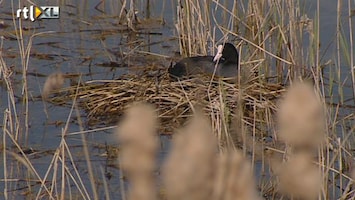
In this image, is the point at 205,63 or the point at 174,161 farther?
the point at 205,63

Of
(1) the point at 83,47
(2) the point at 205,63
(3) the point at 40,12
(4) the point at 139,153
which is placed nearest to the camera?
(4) the point at 139,153

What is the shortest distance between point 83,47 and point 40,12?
1.84 ft

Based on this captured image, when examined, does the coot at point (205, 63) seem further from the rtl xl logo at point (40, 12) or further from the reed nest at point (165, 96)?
the rtl xl logo at point (40, 12)

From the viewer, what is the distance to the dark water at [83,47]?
162 inches

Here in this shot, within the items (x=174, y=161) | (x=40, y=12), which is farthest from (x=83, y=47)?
(x=174, y=161)

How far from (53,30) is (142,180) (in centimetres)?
531

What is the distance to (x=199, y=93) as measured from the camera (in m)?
4.58

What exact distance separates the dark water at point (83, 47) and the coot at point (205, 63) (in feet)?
1.55

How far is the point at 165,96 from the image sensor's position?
15.4 ft

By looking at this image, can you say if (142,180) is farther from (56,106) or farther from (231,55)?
(231,55)

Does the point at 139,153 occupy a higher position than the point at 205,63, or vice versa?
the point at 139,153

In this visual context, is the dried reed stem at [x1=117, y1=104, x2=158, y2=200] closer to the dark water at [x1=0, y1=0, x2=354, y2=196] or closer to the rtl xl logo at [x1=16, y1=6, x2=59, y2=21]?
the dark water at [x1=0, y1=0, x2=354, y2=196]

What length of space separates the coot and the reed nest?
6 centimetres

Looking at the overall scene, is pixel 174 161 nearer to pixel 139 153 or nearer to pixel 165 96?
pixel 139 153
